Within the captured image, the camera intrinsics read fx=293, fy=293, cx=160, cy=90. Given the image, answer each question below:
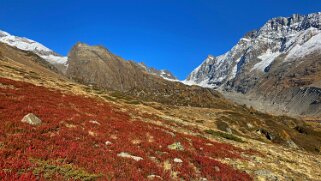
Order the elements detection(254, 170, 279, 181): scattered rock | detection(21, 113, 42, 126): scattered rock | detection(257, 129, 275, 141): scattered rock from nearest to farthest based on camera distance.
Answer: detection(21, 113, 42, 126): scattered rock
detection(254, 170, 279, 181): scattered rock
detection(257, 129, 275, 141): scattered rock

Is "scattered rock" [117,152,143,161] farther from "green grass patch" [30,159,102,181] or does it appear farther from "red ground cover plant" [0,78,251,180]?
"green grass patch" [30,159,102,181]

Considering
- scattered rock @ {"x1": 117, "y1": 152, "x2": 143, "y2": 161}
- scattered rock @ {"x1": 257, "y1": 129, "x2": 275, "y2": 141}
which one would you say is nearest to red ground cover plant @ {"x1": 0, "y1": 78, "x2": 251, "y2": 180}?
scattered rock @ {"x1": 117, "y1": 152, "x2": 143, "y2": 161}

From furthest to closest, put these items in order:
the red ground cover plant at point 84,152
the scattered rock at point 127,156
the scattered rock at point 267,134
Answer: the scattered rock at point 267,134
the scattered rock at point 127,156
the red ground cover plant at point 84,152

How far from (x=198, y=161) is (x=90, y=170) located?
7.54 metres

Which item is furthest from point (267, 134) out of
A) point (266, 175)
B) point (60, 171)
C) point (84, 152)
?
point (60, 171)

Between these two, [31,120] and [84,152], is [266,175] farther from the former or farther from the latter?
[31,120]

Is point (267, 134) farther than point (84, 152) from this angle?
Yes

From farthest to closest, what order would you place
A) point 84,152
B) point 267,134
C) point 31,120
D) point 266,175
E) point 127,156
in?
1. point 267,134
2. point 266,175
3. point 31,120
4. point 127,156
5. point 84,152

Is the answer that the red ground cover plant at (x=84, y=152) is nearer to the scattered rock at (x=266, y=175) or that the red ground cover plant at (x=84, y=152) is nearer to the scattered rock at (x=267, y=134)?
the scattered rock at (x=266, y=175)

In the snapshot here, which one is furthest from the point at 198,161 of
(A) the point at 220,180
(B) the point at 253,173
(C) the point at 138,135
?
(C) the point at 138,135

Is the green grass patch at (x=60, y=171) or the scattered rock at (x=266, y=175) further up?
the scattered rock at (x=266, y=175)

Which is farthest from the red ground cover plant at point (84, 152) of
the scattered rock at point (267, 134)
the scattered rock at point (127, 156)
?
the scattered rock at point (267, 134)

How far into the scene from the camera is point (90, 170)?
36.6ft

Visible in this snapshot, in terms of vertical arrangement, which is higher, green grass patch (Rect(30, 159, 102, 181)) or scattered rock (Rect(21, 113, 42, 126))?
scattered rock (Rect(21, 113, 42, 126))
